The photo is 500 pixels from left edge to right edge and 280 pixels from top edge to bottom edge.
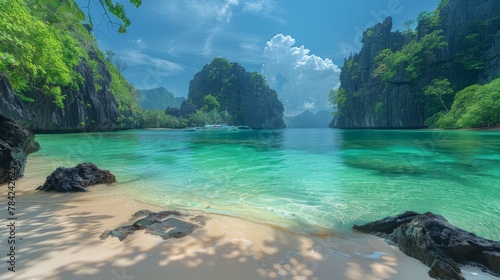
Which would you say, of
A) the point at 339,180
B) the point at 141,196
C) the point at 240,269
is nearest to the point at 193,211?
the point at 141,196

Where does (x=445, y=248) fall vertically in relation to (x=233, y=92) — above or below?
below

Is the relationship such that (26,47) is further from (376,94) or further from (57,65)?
(376,94)

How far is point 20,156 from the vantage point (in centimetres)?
695

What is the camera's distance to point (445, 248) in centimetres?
267

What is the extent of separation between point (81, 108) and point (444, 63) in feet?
295

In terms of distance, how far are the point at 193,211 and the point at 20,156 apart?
661cm

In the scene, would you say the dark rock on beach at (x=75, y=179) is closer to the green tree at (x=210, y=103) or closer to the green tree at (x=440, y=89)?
the green tree at (x=440, y=89)

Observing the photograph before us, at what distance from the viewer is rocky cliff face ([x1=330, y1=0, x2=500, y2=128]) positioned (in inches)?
2146

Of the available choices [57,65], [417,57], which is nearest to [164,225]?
[57,65]

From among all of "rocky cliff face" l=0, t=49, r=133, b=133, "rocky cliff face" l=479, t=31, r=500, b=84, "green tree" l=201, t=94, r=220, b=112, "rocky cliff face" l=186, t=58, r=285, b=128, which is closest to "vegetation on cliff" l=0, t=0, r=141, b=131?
"rocky cliff face" l=0, t=49, r=133, b=133

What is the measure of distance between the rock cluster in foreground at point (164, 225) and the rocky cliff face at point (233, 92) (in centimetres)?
13327

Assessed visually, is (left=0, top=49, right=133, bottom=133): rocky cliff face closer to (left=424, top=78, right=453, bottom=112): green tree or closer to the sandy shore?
the sandy shore

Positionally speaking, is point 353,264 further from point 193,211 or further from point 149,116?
point 149,116

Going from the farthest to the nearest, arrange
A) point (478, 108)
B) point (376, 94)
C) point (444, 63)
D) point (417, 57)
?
point (376, 94), point (417, 57), point (444, 63), point (478, 108)
